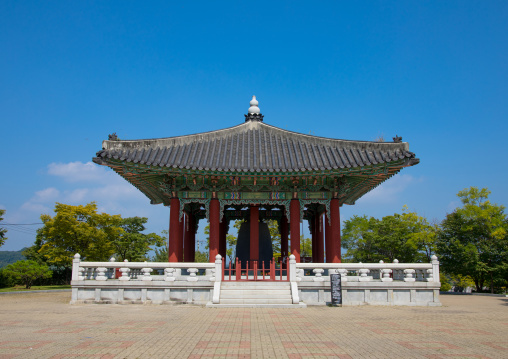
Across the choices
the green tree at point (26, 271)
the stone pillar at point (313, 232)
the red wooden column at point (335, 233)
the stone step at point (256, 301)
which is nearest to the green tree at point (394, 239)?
the stone pillar at point (313, 232)


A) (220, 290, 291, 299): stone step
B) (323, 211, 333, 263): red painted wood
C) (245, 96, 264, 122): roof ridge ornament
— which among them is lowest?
(220, 290, 291, 299): stone step

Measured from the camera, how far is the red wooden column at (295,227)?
2189 centimetres

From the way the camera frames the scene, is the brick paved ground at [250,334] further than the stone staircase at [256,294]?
No

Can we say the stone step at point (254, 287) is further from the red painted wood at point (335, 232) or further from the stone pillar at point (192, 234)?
the stone pillar at point (192, 234)

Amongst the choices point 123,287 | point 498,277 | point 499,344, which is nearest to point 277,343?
point 499,344

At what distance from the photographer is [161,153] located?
2244cm

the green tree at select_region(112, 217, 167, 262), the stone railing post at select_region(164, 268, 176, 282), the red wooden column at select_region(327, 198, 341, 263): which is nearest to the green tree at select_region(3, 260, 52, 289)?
the green tree at select_region(112, 217, 167, 262)

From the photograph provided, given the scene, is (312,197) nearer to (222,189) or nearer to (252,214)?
(252,214)

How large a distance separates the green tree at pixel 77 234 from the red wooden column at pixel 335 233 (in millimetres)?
28959

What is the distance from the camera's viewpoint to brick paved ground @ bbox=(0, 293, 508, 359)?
864cm

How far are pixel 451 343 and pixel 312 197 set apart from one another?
1357 centimetres

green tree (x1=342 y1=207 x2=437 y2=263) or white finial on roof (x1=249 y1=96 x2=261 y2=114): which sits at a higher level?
white finial on roof (x1=249 y1=96 x2=261 y2=114)

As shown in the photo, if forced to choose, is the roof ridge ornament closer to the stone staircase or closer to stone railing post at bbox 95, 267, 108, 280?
the stone staircase

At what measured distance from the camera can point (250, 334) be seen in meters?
10.9
